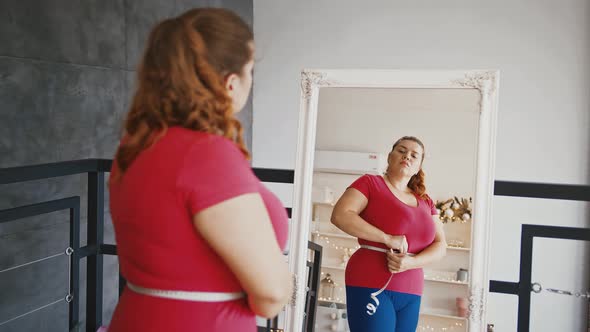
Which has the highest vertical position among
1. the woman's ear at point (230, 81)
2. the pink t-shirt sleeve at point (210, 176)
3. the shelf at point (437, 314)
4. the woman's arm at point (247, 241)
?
the woman's ear at point (230, 81)

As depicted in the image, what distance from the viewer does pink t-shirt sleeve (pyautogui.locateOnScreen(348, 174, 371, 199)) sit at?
7.18 feet

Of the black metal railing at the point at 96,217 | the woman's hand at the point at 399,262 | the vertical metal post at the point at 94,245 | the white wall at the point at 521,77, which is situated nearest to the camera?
the black metal railing at the point at 96,217

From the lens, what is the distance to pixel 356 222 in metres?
2.19

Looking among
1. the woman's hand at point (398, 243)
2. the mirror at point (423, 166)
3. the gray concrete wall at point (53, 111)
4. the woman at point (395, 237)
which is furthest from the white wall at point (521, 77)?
the woman's hand at point (398, 243)

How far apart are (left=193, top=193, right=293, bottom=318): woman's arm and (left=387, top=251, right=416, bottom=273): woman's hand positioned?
1.24m

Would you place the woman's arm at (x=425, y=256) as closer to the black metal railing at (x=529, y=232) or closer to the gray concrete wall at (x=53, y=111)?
the black metal railing at (x=529, y=232)

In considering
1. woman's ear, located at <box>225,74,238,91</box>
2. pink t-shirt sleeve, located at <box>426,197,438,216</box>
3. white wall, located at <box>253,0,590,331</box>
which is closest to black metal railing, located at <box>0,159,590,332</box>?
pink t-shirt sleeve, located at <box>426,197,438,216</box>

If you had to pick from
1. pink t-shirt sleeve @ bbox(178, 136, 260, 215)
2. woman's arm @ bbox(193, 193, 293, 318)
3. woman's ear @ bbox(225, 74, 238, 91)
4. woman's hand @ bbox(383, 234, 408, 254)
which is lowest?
woman's hand @ bbox(383, 234, 408, 254)

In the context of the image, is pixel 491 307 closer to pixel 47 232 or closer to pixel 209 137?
pixel 47 232

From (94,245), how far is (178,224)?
5.52 ft

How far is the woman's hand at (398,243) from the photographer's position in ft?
7.01

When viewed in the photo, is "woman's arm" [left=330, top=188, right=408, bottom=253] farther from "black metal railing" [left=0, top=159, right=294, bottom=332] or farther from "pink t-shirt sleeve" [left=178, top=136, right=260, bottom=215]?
"pink t-shirt sleeve" [left=178, top=136, right=260, bottom=215]

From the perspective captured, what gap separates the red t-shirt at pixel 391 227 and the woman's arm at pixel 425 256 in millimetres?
16

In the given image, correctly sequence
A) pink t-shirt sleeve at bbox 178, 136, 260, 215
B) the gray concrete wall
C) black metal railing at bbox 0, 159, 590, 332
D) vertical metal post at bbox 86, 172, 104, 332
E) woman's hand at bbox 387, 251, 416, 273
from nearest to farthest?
pink t-shirt sleeve at bbox 178, 136, 260, 215
black metal railing at bbox 0, 159, 590, 332
woman's hand at bbox 387, 251, 416, 273
vertical metal post at bbox 86, 172, 104, 332
the gray concrete wall
